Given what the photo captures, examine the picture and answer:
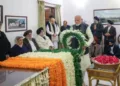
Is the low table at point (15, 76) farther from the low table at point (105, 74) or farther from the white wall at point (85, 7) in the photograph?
the white wall at point (85, 7)

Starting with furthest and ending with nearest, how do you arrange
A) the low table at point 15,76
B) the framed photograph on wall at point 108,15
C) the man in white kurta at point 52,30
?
the framed photograph on wall at point 108,15 → the man in white kurta at point 52,30 → the low table at point 15,76

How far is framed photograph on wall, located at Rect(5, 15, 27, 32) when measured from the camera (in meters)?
4.45

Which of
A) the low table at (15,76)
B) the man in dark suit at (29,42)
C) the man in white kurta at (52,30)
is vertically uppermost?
the man in white kurta at (52,30)

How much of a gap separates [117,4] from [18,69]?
5.65 metres

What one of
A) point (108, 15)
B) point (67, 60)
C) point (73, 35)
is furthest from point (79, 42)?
point (108, 15)

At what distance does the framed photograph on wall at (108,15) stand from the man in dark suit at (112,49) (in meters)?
0.92

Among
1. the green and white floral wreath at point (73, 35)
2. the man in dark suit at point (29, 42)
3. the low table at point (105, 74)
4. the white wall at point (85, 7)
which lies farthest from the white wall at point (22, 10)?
the white wall at point (85, 7)

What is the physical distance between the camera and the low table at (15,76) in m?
1.73

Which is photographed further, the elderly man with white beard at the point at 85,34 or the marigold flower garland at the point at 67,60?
the elderly man with white beard at the point at 85,34

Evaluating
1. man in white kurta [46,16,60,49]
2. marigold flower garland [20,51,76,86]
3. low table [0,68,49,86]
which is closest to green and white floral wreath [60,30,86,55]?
marigold flower garland [20,51,76,86]

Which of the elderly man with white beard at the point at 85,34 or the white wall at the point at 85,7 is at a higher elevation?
the white wall at the point at 85,7

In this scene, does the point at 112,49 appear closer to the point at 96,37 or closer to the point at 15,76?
the point at 96,37

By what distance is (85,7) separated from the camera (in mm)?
7480

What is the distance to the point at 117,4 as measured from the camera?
6965 mm
